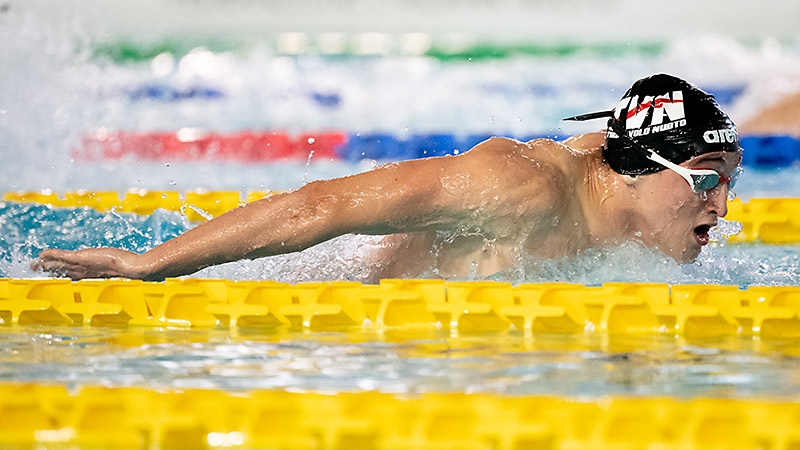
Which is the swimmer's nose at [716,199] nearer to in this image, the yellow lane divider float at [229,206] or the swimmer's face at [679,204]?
the swimmer's face at [679,204]

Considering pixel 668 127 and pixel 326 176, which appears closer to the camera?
pixel 668 127

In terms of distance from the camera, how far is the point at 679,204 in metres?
2.84

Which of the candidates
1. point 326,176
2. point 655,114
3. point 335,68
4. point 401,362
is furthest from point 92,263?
point 335,68

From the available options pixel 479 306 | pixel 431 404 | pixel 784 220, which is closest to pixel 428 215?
pixel 479 306

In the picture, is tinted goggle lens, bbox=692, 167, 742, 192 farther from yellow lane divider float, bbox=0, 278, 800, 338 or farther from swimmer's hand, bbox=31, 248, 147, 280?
swimmer's hand, bbox=31, 248, 147, 280

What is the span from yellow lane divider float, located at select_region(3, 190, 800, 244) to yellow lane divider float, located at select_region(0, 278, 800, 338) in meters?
1.77

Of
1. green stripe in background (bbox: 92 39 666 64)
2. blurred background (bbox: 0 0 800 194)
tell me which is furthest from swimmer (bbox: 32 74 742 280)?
green stripe in background (bbox: 92 39 666 64)

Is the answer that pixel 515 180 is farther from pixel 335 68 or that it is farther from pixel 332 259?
pixel 335 68

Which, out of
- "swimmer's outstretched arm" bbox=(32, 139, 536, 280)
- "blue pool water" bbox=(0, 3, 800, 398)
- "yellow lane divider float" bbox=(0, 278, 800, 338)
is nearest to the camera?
"blue pool water" bbox=(0, 3, 800, 398)

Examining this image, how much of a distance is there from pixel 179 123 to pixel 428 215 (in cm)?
759

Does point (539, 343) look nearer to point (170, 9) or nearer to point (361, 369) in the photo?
point (361, 369)

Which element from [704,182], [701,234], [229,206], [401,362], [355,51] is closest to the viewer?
[401,362]

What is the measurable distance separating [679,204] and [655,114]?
10.3 inches

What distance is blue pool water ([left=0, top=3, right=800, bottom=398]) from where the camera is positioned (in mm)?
1914
